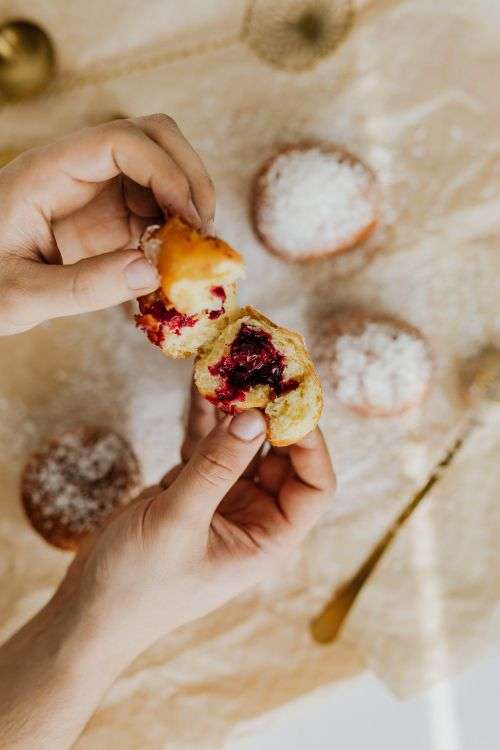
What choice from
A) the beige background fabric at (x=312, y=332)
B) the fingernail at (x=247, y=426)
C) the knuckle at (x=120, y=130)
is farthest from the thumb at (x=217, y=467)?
the beige background fabric at (x=312, y=332)

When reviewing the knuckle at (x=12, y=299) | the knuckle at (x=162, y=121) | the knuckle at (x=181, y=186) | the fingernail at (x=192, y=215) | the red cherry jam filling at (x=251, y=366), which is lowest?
the red cherry jam filling at (x=251, y=366)

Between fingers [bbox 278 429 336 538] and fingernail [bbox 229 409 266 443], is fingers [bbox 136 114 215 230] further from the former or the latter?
fingers [bbox 278 429 336 538]

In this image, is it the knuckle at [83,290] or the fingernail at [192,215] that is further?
the fingernail at [192,215]

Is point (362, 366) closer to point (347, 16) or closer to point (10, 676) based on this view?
point (347, 16)

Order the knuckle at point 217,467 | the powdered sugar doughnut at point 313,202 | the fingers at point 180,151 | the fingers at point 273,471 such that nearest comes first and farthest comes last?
the knuckle at point 217,467 < the fingers at point 180,151 < the fingers at point 273,471 < the powdered sugar doughnut at point 313,202

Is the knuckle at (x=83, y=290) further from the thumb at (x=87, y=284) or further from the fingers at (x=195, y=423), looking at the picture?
the fingers at (x=195, y=423)

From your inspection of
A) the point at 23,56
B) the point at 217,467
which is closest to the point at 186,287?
the point at 217,467

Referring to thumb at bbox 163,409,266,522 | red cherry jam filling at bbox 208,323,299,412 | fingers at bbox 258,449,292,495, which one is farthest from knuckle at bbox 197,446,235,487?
fingers at bbox 258,449,292,495
